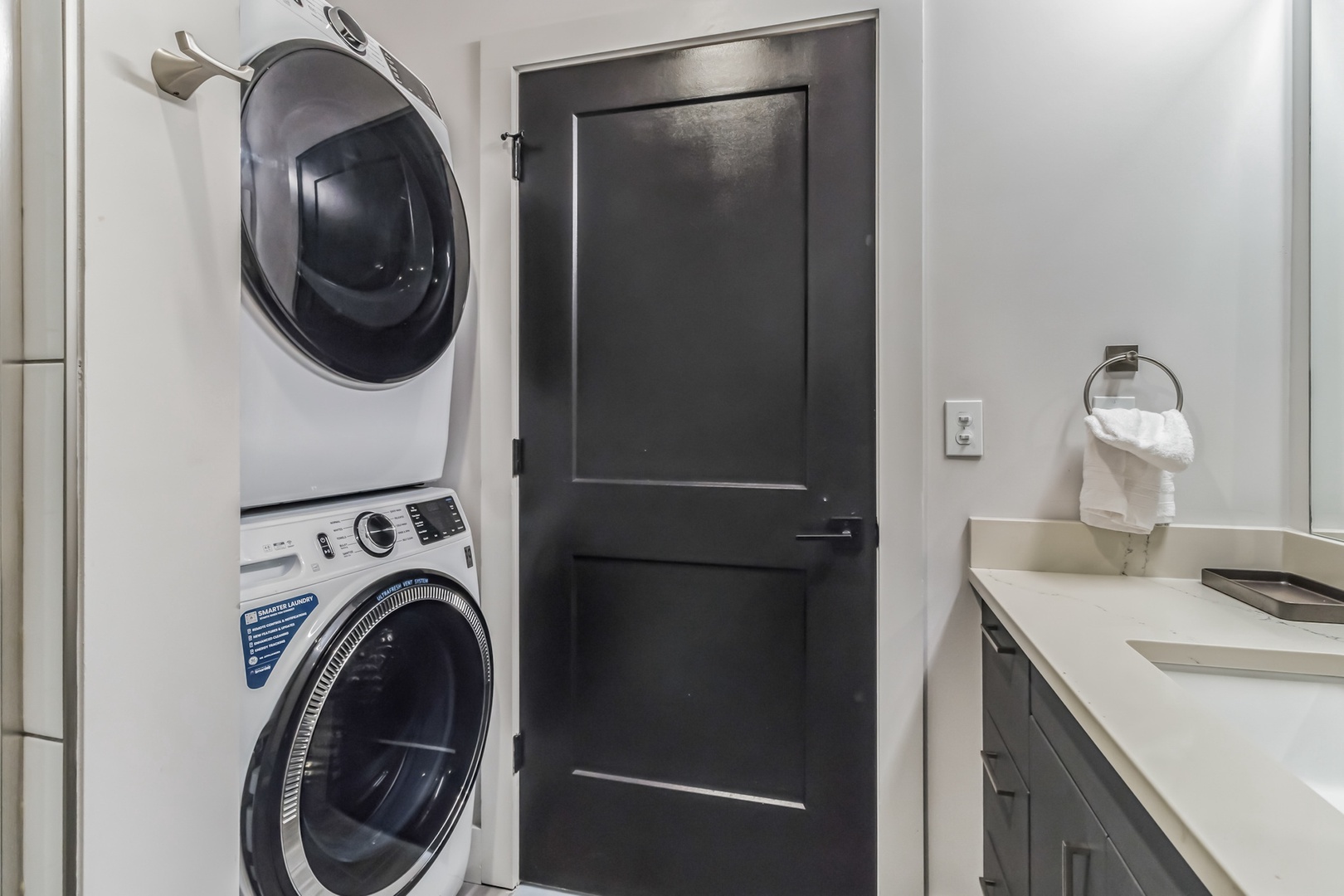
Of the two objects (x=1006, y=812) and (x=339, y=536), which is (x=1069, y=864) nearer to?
(x=1006, y=812)

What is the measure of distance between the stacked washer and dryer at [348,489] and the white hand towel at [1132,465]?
131 cm

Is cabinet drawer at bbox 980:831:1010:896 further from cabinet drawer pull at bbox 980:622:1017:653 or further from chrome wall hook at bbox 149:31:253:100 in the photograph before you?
chrome wall hook at bbox 149:31:253:100

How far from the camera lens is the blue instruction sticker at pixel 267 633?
0.88 m

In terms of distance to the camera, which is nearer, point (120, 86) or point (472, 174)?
point (120, 86)

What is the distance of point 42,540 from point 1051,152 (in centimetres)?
177

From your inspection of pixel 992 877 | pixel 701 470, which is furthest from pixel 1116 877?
pixel 701 470

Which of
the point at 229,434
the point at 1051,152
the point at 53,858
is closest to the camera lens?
the point at 53,858

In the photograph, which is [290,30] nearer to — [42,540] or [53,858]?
[42,540]

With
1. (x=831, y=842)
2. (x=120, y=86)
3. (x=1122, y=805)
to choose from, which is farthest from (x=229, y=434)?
(x=831, y=842)

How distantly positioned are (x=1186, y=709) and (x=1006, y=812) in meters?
Result: 0.55

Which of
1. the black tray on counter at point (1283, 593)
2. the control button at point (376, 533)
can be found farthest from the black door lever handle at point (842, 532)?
the control button at point (376, 533)

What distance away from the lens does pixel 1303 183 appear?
4.04 ft

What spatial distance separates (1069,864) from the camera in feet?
2.57

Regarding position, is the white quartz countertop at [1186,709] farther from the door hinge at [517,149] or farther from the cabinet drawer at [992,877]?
the door hinge at [517,149]
